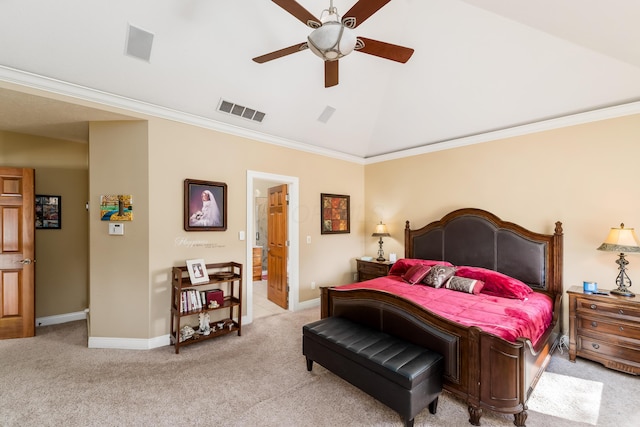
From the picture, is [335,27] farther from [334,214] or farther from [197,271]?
[334,214]

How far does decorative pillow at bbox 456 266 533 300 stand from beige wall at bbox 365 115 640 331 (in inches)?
29.8

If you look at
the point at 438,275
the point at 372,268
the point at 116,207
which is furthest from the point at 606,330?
the point at 116,207

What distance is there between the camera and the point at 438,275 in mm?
3725

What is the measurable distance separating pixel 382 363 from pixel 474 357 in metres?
0.72

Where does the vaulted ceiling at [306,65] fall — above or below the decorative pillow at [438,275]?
above

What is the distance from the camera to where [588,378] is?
2.77 meters

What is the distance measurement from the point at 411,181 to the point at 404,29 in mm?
2443

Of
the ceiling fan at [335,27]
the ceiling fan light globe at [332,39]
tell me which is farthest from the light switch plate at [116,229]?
the ceiling fan light globe at [332,39]

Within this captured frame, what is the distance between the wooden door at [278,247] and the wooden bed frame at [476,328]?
165cm

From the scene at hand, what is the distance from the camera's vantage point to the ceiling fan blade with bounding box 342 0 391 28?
1.84 m

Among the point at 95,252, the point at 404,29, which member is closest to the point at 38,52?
the point at 95,252

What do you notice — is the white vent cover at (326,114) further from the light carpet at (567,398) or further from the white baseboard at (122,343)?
the light carpet at (567,398)

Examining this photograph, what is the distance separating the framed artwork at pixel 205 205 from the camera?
3.66 m

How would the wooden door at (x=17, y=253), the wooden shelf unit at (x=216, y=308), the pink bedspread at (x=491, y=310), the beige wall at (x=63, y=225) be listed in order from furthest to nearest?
the beige wall at (x=63, y=225) → the wooden door at (x=17, y=253) → the wooden shelf unit at (x=216, y=308) → the pink bedspread at (x=491, y=310)
